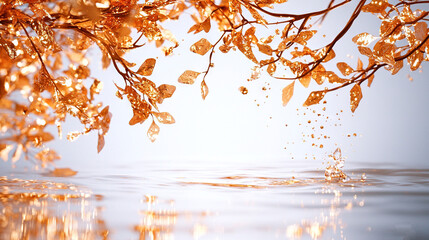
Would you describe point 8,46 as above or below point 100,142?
above

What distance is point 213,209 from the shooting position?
0.75 meters

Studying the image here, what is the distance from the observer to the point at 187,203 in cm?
82

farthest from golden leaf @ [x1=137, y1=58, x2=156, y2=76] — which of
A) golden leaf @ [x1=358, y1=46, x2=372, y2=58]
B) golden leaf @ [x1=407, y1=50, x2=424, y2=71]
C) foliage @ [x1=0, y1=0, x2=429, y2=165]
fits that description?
golden leaf @ [x1=407, y1=50, x2=424, y2=71]

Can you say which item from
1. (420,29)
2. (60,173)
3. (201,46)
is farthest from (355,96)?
(60,173)

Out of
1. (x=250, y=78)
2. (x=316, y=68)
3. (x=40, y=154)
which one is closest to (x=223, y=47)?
(x=250, y=78)

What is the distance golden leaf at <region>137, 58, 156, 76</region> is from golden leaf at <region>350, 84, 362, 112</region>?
40 cm

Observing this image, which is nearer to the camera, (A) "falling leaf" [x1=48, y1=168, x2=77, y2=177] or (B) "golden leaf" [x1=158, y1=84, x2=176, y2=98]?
(B) "golden leaf" [x1=158, y1=84, x2=176, y2=98]

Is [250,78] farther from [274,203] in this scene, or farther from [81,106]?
[81,106]

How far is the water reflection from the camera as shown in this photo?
21.3 inches

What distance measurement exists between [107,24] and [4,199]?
0.39m

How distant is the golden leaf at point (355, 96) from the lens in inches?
32.1

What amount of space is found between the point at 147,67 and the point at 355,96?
41 cm

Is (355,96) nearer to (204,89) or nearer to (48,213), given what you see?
(204,89)

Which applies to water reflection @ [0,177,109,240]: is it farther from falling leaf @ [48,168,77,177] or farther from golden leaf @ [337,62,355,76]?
golden leaf @ [337,62,355,76]
